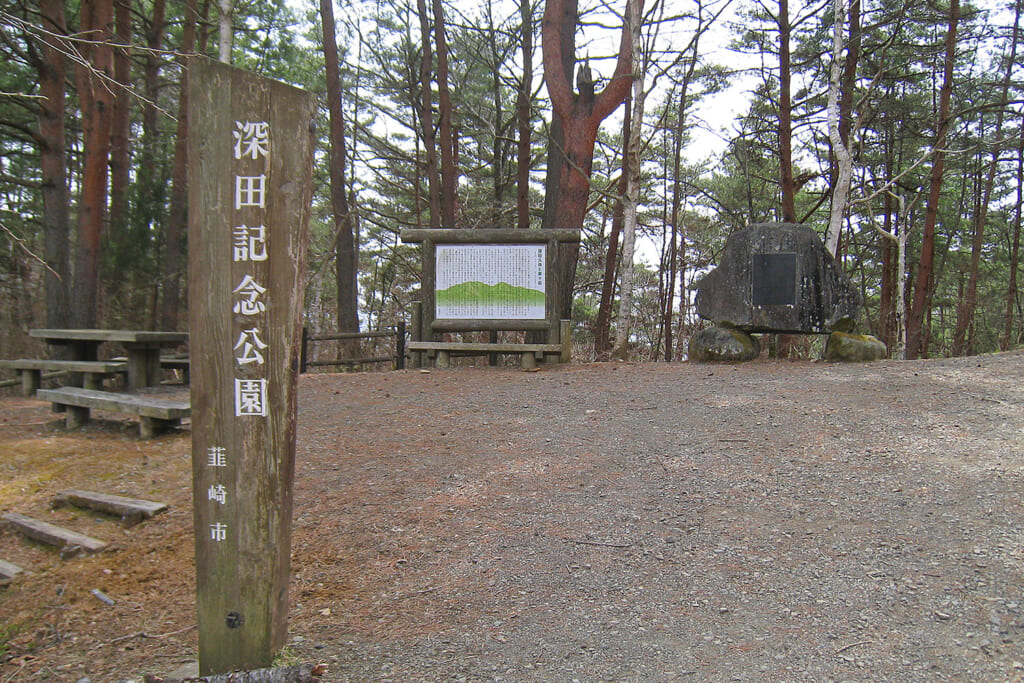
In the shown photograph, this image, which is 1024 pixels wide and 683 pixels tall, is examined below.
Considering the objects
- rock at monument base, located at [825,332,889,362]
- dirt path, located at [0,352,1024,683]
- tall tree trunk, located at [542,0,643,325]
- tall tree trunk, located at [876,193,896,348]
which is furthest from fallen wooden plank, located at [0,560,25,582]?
tall tree trunk, located at [876,193,896,348]

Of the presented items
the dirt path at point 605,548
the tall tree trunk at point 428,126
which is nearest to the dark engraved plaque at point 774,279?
the dirt path at point 605,548

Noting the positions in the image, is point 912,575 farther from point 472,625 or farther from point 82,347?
point 82,347

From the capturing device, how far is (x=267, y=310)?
276 centimetres

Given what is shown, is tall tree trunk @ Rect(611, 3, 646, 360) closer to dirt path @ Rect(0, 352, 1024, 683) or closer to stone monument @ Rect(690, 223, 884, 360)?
stone monument @ Rect(690, 223, 884, 360)

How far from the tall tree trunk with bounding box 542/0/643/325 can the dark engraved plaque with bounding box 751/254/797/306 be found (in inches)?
117

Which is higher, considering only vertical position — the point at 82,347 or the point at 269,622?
the point at 82,347

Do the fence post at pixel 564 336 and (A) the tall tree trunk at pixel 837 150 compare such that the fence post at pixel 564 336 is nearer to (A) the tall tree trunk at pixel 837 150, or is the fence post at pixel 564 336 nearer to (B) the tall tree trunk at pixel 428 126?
(A) the tall tree trunk at pixel 837 150

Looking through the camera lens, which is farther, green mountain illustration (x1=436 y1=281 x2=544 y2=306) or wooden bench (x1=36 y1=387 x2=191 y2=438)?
green mountain illustration (x1=436 y1=281 x2=544 y2=306)

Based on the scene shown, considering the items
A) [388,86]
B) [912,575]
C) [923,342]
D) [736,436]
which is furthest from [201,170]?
[923,342]

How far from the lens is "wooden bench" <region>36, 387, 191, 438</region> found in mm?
6113

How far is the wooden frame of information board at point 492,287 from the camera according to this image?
9.62 meters

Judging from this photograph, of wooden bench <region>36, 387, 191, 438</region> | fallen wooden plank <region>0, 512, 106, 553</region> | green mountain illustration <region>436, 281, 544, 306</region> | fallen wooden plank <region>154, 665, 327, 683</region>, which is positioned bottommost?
fallen wooden plank <region>154, 665, 327, 683</region>

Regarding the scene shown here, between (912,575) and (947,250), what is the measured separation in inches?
843

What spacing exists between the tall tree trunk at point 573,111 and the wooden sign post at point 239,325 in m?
8.51
